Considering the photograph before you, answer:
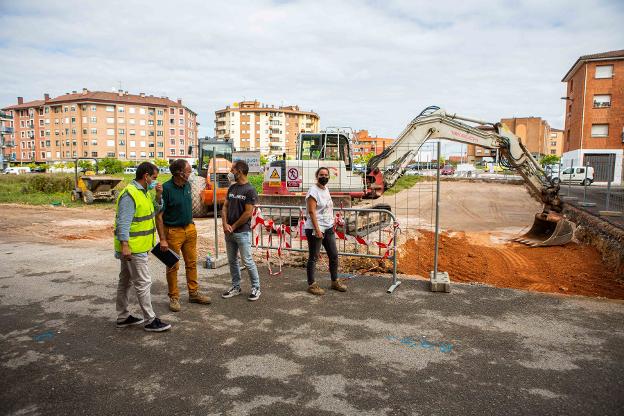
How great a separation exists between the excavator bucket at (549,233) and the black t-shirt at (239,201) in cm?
853

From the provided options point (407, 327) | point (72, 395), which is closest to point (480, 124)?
point (407, 327)

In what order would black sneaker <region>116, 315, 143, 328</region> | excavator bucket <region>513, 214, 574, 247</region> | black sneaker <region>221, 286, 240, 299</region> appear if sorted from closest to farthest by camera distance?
1. black sneaker <region>116, 315, 143, 328</region>
2. black sneaker <region>221, 286, 240, 299</region>
3. excavator bucket <region>513, 214, 574, 247</region>

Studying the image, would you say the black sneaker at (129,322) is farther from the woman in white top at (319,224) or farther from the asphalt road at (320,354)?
the woman in white top at (319,224)

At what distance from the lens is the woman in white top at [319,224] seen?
5855 mm

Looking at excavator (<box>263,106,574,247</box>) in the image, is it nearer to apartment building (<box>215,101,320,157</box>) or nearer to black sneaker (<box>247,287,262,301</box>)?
black sneaker (<box>247,287,262,301</box>)

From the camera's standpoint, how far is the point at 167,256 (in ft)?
16.6

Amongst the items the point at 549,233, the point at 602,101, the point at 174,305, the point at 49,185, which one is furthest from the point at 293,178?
the point at 602,101

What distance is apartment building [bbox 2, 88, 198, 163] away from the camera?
86.2 meters

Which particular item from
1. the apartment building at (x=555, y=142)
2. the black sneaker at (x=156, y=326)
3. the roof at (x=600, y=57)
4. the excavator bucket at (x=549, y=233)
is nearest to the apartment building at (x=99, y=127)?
the roof at (x=600, y=57)

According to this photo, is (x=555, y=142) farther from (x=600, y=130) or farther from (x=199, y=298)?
(x=199, y=298)

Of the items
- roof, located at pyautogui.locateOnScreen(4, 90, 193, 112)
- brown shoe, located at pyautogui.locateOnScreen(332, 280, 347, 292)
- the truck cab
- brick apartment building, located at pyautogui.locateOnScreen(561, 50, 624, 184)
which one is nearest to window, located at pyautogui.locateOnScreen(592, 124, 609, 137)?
brick apartment building, located at pyautogui.locateOnScreen(561, 50, 624, 184)

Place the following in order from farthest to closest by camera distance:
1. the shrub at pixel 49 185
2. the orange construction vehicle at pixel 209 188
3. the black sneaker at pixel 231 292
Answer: the shrub at pixel 49 185, the orange construction vehicle at pixel 209 188, the black sneaker at pixel 231 292

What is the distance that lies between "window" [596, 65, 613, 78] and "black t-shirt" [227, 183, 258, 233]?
4568 cm

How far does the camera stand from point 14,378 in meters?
3.67
